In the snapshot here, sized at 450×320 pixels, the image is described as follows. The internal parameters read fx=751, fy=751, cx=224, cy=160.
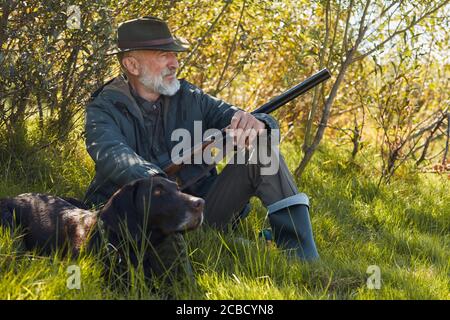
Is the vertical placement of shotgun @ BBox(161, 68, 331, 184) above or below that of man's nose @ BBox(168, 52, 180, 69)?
below

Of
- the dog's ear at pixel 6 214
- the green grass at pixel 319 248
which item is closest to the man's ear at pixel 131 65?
the green grass at pixel 319 248

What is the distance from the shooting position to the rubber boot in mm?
4480

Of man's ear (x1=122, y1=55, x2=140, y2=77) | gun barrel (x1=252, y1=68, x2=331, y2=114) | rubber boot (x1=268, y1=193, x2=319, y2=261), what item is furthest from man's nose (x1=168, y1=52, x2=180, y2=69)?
rubber boot (x1=268, y1=193, x2=319, y2=261)

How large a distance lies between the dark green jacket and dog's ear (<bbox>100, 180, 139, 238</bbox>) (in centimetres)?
30

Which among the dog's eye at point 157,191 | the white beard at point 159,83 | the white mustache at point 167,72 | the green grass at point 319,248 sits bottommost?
the green grass at point 319,248

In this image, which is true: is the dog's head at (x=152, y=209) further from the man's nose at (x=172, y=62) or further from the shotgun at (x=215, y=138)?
the man's nose at (x=172, y=62)

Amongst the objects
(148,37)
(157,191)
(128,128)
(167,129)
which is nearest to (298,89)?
(167,129)

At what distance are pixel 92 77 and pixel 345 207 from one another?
2.22 m

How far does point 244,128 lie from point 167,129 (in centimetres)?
62

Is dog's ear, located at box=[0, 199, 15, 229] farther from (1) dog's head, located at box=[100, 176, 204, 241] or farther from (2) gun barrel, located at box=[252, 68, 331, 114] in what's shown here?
(2) gun barrel, located at box=[252, 68, 331, 114]

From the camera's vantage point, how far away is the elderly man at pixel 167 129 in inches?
176

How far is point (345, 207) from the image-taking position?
5.91 meters

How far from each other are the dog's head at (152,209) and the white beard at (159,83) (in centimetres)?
122
